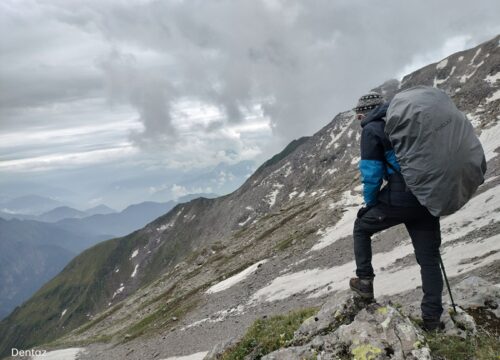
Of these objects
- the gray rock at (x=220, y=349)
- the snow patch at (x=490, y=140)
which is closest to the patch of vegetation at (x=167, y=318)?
the gray rock at (x=220, y=349)

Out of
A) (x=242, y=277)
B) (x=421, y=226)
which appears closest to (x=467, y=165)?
(x=421, y=226)

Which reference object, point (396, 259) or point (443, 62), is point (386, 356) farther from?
point (443, 62)

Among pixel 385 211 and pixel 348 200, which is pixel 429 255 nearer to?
pixel 385 211

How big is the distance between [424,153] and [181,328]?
34.5 m

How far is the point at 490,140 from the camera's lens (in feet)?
182

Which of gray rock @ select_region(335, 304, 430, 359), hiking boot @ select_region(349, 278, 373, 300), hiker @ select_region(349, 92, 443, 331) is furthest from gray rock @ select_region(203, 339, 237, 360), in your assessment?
hiker @ select_region(349, 92, 443, 331)

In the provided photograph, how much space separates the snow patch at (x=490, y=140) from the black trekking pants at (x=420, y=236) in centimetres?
4570

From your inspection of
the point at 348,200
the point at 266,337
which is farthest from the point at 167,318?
the point at 266,337

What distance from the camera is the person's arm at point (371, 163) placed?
306 inches

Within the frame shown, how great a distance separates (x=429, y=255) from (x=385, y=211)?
133 centimetres

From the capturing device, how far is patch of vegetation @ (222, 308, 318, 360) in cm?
1011

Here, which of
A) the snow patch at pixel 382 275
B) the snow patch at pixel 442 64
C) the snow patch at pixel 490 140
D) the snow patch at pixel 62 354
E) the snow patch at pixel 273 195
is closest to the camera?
the snow patch at pixel 382 275

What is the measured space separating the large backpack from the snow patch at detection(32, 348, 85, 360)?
51.7 meters

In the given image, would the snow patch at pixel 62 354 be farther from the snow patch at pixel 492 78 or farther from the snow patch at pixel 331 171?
the snow patch at pixel 492 78
